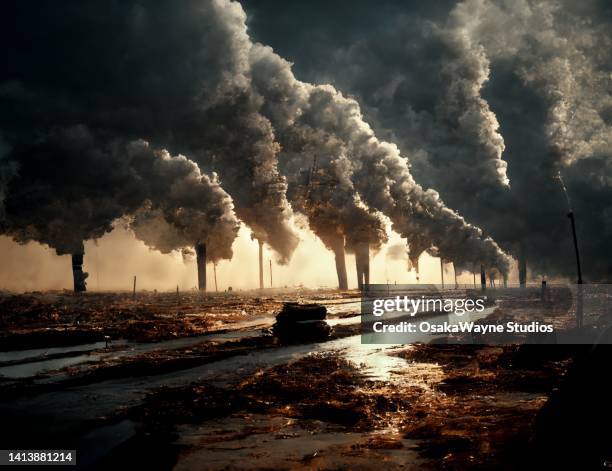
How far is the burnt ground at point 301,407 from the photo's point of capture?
6.11 meters

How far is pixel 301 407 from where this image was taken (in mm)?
9594

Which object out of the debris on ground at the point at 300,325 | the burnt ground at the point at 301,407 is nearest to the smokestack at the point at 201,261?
the debris on ground at the point at 300,325

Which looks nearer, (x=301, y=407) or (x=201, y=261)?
(x=301, y=407)

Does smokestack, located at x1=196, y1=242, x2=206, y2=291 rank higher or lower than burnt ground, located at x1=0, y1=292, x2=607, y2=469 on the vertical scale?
higher

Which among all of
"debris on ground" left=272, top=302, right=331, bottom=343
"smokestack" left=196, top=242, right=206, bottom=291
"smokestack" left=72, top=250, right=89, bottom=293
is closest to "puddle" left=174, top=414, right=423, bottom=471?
"debris on ground" left=272, top=302, right=331, bottom=343

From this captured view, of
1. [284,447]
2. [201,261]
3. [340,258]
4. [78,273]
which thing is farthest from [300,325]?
[340,258]

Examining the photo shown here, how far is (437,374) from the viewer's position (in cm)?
1331

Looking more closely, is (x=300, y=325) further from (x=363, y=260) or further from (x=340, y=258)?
(x=340, y=258)

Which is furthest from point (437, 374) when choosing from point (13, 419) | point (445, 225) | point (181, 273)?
point (181, 273)

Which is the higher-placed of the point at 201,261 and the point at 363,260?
the point at 201,261

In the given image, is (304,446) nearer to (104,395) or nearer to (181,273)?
(104,395)

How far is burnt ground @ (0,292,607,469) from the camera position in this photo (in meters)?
6.11

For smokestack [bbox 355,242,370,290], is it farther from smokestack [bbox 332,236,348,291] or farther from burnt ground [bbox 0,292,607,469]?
burnt ground [bbox 0,292,607,469]

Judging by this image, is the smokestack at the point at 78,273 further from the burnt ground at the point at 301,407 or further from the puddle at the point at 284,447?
the puddle at the point at 284,447
